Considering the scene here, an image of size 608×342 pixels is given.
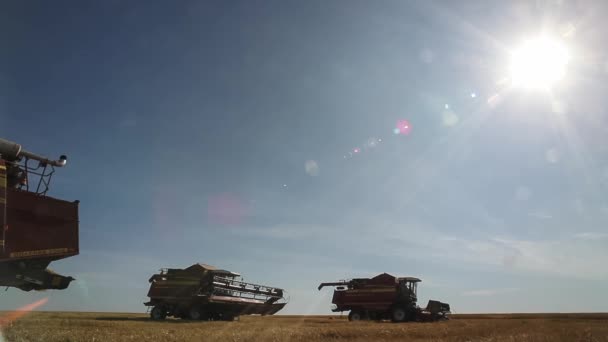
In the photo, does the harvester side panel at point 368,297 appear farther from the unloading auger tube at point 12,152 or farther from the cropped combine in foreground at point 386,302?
the unloading auger tube at point 12,152

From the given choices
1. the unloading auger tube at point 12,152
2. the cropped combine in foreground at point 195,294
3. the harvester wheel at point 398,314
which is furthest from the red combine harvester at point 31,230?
the harvester wheel at point 398,314

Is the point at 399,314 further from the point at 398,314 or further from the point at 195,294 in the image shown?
the point at 195,294

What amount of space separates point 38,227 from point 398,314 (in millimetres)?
27875

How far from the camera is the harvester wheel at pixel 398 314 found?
112 feet

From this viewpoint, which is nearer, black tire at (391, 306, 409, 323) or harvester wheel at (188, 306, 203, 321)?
harvester wheel at (188, 306, 203, 321)

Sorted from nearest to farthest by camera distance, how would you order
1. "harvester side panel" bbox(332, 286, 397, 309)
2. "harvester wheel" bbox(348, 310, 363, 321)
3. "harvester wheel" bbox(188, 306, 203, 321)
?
"harvester wheel" bbox(188, 306, 203, 321), "harvester side panel" bbox(332, 286, 397, 309), "harvester wheel" bbox(348, 310, 363, 321)

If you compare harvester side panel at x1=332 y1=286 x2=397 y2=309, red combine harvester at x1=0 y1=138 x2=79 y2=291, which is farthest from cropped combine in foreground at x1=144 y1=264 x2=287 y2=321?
red combine harvester at x1=0 y1=138 x2=79 y2=291

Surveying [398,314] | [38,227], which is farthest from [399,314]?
[38,227]

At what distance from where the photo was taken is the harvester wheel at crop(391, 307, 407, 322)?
3422cm

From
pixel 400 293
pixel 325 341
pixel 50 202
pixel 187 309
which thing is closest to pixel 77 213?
pixel 50 202

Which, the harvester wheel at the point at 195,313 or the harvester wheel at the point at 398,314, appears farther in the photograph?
A: the harvester wheel at the point at 398,314

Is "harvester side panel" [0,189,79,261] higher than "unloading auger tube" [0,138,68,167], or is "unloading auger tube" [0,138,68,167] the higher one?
"unloading auger tube" [0,138,68,167]

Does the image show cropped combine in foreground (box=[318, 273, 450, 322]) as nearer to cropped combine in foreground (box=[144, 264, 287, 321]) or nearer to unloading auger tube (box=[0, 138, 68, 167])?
cropped combine in foreground (box=[144, 264, 287, 321])

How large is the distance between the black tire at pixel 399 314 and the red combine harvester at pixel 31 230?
26.1m
